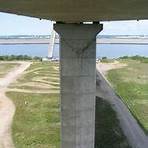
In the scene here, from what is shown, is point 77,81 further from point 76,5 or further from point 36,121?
point 36,121

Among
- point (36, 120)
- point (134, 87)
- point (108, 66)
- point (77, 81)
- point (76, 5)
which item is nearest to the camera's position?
point (76, 5)

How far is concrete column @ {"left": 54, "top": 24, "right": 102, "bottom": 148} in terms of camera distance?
27.8 m

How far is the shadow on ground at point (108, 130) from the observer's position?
115 feet

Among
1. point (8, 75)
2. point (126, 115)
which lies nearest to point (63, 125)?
point (126, 115)

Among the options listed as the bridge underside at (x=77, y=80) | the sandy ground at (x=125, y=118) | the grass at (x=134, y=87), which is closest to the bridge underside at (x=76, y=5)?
the bridge underside at (x=77, y=80)

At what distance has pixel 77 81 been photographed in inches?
1115

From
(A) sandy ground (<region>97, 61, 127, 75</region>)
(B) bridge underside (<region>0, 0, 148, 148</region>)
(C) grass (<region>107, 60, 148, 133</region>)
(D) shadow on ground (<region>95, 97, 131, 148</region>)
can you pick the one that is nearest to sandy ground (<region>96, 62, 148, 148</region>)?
(D) shadow on ground (<region>95, 97, 131, 148</region>)

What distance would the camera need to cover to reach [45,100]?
5306cm

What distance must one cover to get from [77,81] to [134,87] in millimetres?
36883

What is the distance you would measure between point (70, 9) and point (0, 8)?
2662 millimetres

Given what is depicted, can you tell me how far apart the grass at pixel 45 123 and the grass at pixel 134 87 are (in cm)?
265

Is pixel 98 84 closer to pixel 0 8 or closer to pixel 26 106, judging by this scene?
pixel 26 106

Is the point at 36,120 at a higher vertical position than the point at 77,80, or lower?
lower

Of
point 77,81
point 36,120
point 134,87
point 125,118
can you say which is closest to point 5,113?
point 36,120
